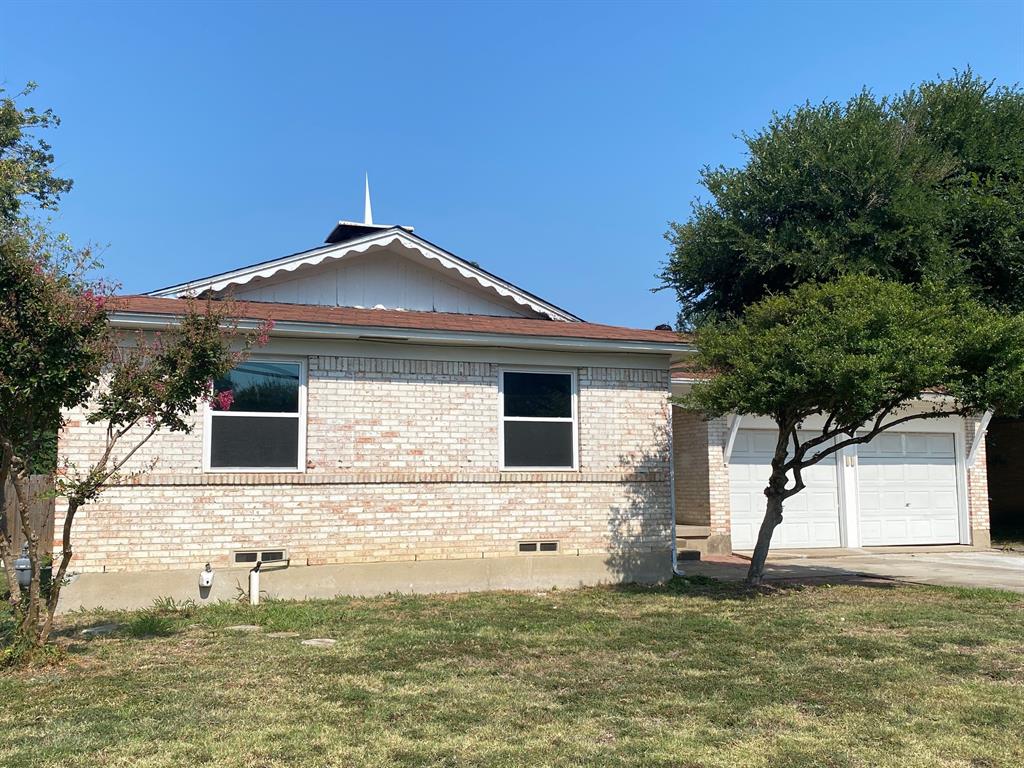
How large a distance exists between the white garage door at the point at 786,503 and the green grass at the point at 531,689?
594 centimetres

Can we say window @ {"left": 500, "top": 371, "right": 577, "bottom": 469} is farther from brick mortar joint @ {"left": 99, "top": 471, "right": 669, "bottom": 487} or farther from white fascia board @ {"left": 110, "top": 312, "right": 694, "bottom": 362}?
white fascia board @ {"left": 110, "top": 312, "right": 694, "bottom": 362}

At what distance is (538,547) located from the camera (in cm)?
1161

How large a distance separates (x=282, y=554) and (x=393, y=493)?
1507mm

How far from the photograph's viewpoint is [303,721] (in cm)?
558

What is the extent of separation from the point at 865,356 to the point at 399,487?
223 inches

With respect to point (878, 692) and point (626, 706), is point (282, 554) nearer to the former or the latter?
point (626, 706)

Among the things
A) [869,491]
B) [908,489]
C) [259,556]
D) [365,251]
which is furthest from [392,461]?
[908,489]

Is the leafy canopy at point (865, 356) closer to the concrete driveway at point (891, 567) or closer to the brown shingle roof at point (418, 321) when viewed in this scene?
the brown shingle roof at point (418, 321)

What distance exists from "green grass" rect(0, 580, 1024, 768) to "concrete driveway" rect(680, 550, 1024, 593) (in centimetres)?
294

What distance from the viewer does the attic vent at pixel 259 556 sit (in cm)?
1034

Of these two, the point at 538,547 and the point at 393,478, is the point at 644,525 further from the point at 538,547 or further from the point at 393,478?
the point at 393,478

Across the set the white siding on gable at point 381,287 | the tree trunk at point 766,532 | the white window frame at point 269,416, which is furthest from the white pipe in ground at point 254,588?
the tree trunk at point 766,532

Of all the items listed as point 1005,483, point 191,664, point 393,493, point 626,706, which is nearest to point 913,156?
point 1005,483

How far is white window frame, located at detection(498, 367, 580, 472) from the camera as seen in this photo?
1159 cm
